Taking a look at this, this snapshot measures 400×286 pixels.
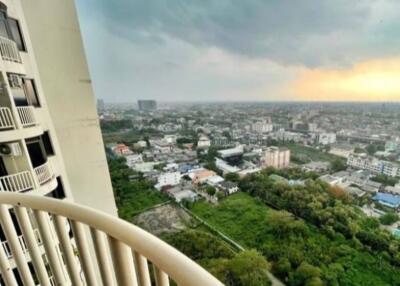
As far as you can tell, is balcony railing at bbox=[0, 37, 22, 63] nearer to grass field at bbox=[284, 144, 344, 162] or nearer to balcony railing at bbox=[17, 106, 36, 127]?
balcony railing at bbox=[17, 106, 36, 127]

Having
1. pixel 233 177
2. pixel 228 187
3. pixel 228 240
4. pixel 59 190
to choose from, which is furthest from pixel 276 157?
pixel 59 190

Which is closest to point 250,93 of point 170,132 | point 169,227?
point 170,132

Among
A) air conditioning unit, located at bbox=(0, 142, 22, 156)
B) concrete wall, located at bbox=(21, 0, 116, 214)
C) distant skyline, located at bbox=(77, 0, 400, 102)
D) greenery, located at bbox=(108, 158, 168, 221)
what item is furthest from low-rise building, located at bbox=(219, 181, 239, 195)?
air conditioning unit, located at bbox=(0, 142, 22, 156)

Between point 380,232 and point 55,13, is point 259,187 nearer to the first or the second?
point 380,232

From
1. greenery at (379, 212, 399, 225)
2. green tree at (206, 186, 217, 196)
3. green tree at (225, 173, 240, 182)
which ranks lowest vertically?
green tree at (206, 186, 217, 196)

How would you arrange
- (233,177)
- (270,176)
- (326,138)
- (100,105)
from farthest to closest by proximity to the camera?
1. (233,177)
2. (270,176)
3. (326,138)
4. (100,105)

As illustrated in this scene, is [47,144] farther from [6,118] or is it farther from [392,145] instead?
[392,145]
